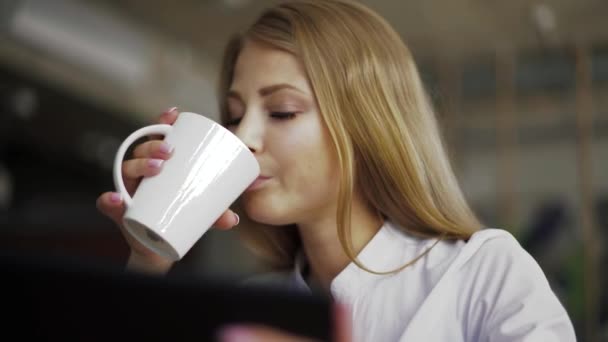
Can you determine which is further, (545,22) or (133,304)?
(545,22)

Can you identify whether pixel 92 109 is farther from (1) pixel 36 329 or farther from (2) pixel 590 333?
(1) pixel 36 329

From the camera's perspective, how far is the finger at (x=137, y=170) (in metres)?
0.65

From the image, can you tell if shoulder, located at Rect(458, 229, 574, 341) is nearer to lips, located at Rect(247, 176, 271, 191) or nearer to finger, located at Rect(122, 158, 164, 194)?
lips, located at Rect(247, 176, 271, 191)

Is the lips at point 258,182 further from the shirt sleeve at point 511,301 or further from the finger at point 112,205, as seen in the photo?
the shirt sleeve at point 511,301

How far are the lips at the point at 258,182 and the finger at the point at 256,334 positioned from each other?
1.57ft

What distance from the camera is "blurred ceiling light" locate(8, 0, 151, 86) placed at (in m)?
2.90

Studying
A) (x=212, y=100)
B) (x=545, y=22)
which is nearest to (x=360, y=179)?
(x=545, y=22)

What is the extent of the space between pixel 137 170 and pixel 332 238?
0.27m

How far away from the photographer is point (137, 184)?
75cm

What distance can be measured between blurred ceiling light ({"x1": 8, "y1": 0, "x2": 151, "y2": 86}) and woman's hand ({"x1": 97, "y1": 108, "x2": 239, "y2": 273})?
2.33 metres

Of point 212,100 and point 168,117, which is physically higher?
point 168,117

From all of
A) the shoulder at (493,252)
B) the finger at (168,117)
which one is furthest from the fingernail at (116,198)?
the shoulder at (493,252)

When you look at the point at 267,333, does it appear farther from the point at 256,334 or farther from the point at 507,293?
the point at 507,293

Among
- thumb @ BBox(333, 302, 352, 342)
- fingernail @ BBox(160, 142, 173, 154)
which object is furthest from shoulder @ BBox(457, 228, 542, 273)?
thumb @ BBox(333, 302, 352, 342)
